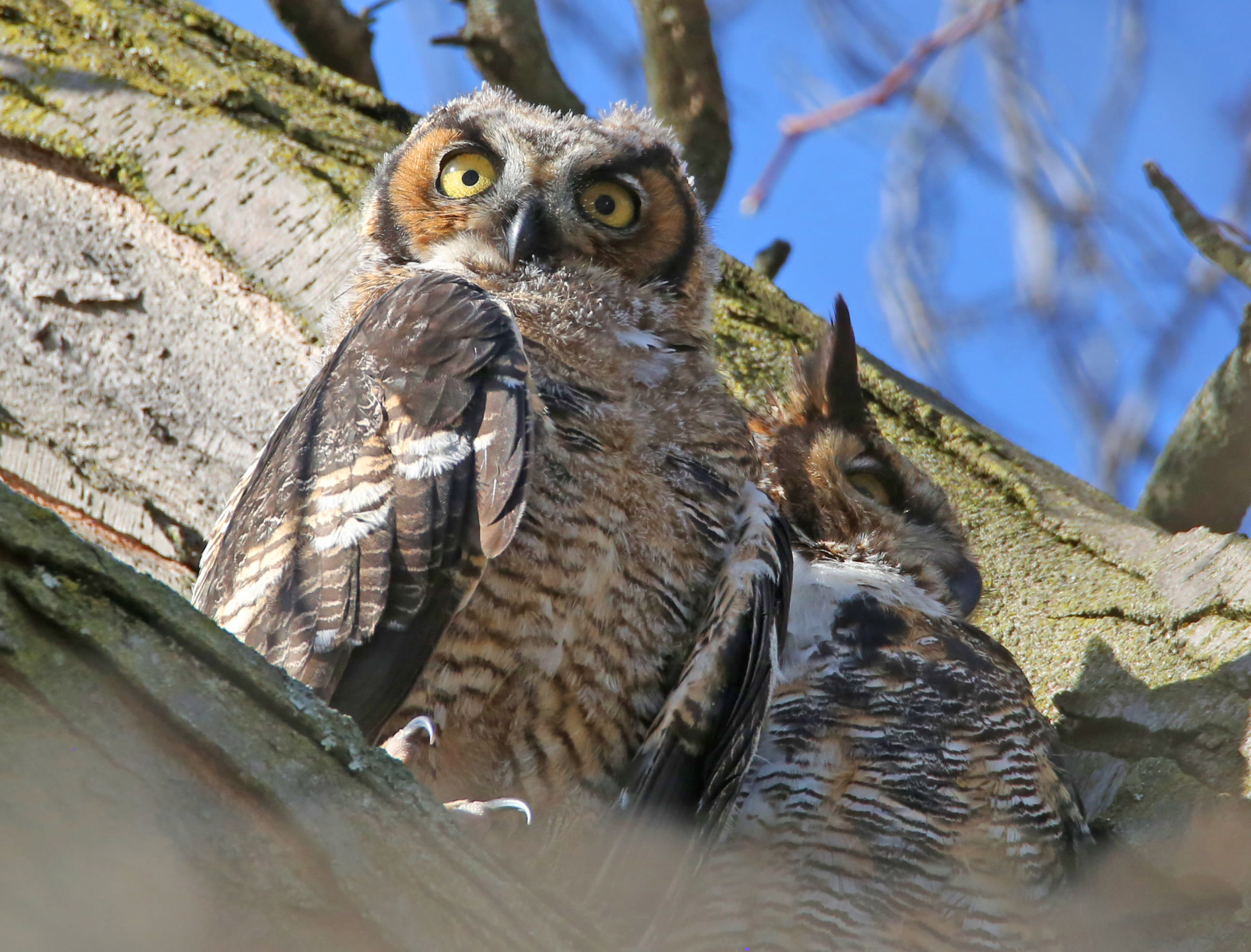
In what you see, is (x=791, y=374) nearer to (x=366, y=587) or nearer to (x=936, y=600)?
(x=936, y=600)

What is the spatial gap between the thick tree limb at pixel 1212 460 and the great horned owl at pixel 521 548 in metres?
1.10

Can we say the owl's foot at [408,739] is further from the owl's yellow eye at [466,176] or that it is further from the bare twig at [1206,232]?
the bare twig at [1206,232]

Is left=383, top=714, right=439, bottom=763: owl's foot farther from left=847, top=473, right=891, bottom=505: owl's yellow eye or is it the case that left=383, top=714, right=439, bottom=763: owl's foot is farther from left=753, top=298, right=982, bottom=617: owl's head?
left=847, top=473, right=891, bottom=505: owl's yellow eye

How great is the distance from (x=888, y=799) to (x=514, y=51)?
223cm

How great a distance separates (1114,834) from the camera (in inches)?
77.8

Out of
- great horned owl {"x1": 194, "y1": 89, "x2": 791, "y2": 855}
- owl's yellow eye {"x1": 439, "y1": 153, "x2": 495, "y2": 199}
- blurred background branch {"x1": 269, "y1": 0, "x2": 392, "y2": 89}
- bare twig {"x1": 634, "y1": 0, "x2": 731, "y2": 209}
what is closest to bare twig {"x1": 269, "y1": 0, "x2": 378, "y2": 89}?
blurred background branch {"x1": 269, "y1": 0, "x2": 392, "y2": 89}

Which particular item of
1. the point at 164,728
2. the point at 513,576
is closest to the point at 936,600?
the point at 513,576

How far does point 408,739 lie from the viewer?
5.40 ft

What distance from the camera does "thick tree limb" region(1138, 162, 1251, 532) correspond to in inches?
97.8

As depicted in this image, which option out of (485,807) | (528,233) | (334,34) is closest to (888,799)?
(485,807)

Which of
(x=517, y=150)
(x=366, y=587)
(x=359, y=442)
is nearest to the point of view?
(x=366, y=587)

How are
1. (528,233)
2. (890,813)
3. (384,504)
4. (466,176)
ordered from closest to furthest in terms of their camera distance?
(384,504)
(890,813)
(528,233)
(466,176)

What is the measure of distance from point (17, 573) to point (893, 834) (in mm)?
1524

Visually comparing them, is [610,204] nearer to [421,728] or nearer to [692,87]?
[692,87]
